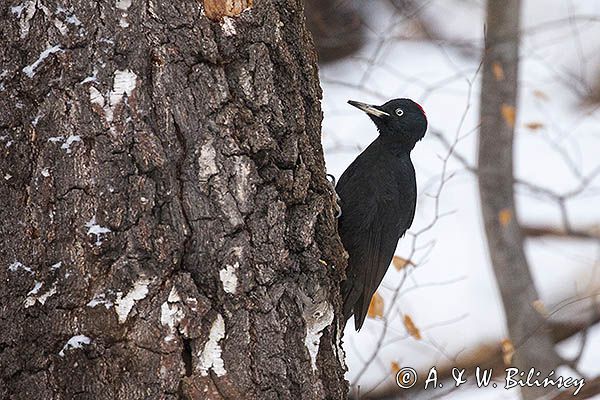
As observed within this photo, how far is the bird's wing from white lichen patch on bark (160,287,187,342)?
1232 millimetres

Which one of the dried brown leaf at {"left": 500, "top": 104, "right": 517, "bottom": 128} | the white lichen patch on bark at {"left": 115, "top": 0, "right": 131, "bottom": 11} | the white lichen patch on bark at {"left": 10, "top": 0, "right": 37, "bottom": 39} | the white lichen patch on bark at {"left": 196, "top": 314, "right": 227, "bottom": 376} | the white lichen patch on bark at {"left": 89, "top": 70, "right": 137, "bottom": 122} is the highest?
the dried brown leaf at {"left": 500, "top": 104, "right": 517, "bottom": 128}

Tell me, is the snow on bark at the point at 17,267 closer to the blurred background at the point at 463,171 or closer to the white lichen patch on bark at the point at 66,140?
the white lichen patch on bark at the point at 66,140

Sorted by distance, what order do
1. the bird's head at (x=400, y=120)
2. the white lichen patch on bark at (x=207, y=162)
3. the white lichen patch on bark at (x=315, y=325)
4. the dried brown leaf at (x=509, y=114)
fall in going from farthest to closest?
the dried brown leaf at (x=509, y=114) → the bird's head at (x=400, y=120) → the white lichen patch on bark at (x=315, y=325) → the white lichen patch on bark at (x=207, y=162)

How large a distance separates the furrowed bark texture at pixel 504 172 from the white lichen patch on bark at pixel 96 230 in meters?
3.09

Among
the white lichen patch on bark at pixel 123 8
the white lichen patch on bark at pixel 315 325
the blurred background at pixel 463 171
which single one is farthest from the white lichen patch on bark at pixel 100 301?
the blurred background at pixel 463 171

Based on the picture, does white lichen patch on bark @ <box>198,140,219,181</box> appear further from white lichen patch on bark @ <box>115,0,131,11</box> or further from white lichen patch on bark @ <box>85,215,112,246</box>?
white lichen patch on bark @ <box>115,0,131,11</box>

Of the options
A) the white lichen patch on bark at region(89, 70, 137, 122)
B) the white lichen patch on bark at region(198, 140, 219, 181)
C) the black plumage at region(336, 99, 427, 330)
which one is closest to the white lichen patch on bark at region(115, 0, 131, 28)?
the white lichen patch on bark at region(89, 70, 137, 122)

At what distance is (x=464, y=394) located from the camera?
17.6ft

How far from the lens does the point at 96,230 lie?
83.3 inches

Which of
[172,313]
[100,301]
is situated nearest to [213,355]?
[172,313]

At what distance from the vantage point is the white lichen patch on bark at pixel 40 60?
2178 mm

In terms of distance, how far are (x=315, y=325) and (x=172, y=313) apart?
42 centimetres

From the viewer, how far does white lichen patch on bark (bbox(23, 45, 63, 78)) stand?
2.18m

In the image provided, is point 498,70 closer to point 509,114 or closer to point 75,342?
point 509,114
